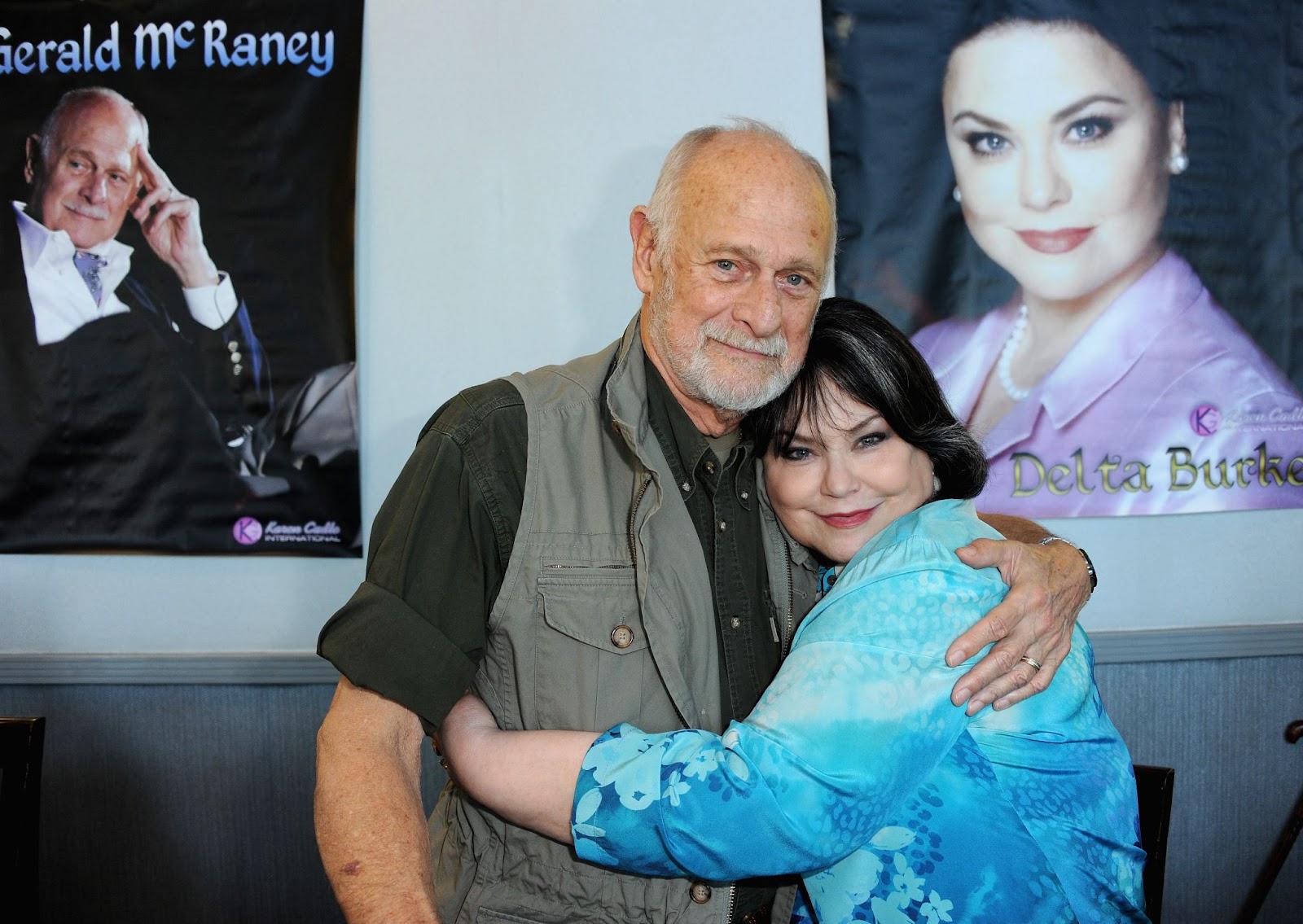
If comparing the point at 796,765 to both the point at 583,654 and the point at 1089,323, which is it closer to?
the point at 583,654

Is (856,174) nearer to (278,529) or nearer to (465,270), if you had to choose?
(465,270)

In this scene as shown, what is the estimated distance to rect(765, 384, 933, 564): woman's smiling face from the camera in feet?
4.95

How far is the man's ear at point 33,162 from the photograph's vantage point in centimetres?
247

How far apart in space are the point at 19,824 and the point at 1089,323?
2.42m

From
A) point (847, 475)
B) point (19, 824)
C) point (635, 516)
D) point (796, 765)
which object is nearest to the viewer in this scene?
point (796, 765)

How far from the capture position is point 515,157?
245 centimetres

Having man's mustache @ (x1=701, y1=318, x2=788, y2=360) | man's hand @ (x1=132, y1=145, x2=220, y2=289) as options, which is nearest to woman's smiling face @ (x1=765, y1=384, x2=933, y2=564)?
man's mustache @ (x1=701, y1=318, x2=788, y2=360)

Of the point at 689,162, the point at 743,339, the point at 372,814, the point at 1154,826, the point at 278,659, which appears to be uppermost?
the point at 689,162

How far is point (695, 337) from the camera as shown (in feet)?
4.88

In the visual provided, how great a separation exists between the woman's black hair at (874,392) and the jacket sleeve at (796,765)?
352 millimetres

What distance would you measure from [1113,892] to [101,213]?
2511mm

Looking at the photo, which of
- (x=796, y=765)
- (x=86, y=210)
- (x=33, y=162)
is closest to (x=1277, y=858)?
(x=796, y=765)

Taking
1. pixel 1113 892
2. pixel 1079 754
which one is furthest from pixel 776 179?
pixel 1113 892

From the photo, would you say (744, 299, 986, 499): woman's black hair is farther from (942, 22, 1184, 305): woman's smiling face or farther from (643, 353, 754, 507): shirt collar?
(942, 22, 1184, 305): woman's smiling face
